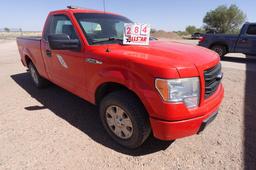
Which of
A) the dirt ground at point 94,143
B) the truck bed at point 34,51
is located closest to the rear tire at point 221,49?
the dirt ground at point 94,143

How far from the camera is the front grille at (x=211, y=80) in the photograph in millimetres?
2199

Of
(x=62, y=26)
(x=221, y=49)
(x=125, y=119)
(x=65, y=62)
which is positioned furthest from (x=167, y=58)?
(x=221, y=49)

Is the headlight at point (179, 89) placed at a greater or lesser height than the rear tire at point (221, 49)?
greater

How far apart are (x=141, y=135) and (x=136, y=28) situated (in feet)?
4.77

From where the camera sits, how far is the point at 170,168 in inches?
89.6

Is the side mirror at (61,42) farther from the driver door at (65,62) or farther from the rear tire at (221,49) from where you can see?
the rear tire at (221,49)

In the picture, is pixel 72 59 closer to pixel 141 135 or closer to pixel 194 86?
pixel 141 135

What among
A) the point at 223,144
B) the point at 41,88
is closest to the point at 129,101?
the point at 223,144

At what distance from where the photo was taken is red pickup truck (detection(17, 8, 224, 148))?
200cm

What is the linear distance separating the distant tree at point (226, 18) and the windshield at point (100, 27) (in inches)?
2258

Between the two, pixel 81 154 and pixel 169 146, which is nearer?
pixel 81 154

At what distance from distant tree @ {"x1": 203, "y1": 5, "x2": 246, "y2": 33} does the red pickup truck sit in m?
58.0

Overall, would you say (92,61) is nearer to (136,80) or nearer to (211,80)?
(136,80)

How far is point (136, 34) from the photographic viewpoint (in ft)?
9.12
